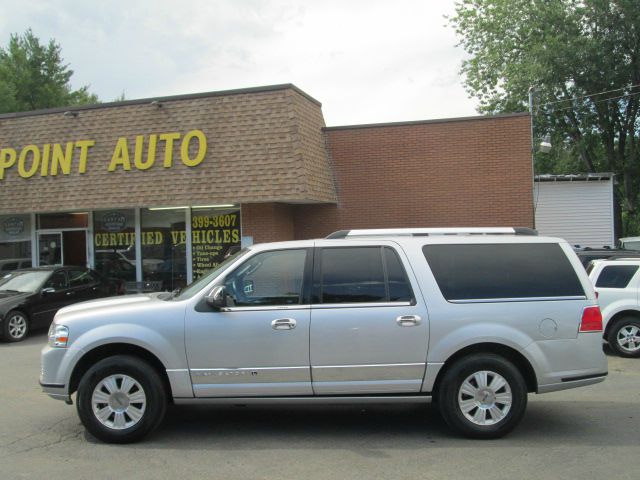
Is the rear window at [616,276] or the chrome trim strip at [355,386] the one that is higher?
the rear window at [616,276]

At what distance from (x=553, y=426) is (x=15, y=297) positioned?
10628 millimetres

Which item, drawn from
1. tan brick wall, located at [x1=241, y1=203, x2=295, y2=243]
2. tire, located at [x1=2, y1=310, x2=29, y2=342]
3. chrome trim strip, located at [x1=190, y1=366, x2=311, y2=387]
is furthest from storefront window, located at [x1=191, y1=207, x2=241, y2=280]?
chrome trim strip, located at [x1=190, y1=366, x2=311, y2=387]

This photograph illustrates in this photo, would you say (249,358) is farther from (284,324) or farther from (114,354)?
(114,354)

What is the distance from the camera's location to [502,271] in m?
5.53

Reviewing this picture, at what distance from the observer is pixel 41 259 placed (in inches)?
649

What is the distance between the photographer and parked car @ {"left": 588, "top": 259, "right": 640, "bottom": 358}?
30.2 ft

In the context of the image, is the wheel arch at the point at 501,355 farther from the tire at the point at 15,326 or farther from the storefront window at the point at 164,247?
the storefront window at the point at 164,247

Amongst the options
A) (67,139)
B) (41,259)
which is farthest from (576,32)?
(41,259)

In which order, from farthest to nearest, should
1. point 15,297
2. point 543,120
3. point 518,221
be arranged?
point 543,120 → point 518,221 → point 15,297

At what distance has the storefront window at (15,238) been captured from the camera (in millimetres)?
16391

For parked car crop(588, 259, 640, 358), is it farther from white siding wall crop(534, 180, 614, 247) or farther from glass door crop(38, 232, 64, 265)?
glass door crop(38, 232, 64, 265)

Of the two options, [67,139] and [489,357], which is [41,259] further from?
[489,357]

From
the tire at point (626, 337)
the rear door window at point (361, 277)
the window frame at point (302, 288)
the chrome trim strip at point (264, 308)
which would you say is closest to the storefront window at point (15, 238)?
the window frame at point (302, 288)

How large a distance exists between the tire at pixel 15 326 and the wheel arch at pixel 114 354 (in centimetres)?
718
